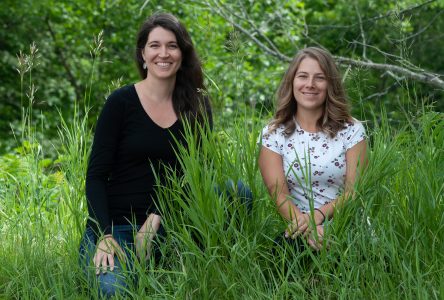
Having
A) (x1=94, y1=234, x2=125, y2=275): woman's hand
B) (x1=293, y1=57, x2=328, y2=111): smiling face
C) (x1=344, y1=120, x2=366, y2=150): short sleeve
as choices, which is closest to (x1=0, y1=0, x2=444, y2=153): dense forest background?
(x1=293, y1=57, x2=328, y2=111): smiling face

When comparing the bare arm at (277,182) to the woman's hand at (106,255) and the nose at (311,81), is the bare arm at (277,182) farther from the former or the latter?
the woman's hand at (106,255)

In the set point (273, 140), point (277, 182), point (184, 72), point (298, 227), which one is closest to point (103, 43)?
point (184, 72)

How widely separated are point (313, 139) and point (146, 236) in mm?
854

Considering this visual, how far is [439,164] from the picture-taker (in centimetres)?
337

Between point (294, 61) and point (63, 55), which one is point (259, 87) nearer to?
point (63, 55)

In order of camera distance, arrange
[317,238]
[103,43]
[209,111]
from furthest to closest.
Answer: [103,43], [209,111], [317,238]

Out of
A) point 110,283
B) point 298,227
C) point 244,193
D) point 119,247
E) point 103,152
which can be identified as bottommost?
point 110,283

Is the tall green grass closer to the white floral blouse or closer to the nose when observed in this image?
the white floral blouse

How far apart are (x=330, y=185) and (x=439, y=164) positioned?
1.60ft

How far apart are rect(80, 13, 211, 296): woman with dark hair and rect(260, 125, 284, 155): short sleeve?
0.93ft

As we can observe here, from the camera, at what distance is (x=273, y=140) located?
3.68 meters

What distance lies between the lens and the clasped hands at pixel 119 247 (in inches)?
135

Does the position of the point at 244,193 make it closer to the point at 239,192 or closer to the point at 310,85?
the point at 239,192

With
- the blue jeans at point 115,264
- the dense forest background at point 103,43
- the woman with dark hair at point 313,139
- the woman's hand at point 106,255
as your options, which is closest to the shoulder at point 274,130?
the woman with dark hair at point 313,139
